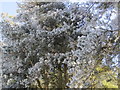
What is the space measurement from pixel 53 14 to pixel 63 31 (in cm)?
33

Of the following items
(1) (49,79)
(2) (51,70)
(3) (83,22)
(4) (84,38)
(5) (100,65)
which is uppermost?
(3) (83,22)

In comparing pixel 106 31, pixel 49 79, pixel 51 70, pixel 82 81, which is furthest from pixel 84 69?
pixel 49 79

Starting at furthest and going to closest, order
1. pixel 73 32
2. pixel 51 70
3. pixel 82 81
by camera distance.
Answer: pixel 51 70, pixel 73 32, pixel 82 81

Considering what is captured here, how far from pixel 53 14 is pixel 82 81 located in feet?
4.06

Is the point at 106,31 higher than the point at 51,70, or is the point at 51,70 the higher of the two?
the point at 106,31

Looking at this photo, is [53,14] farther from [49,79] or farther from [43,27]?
[49,79]

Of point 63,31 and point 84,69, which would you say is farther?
point 63,31

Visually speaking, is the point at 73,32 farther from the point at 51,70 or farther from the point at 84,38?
the point at 51,70

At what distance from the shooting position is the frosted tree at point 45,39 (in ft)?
7.72

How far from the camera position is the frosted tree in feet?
7.72

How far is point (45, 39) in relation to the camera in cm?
267

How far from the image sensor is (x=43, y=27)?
278 cm

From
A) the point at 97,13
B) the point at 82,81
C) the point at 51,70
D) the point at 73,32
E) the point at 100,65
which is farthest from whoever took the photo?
the point at 51,70

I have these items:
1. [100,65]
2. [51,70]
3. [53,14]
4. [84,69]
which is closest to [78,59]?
[84,69]
